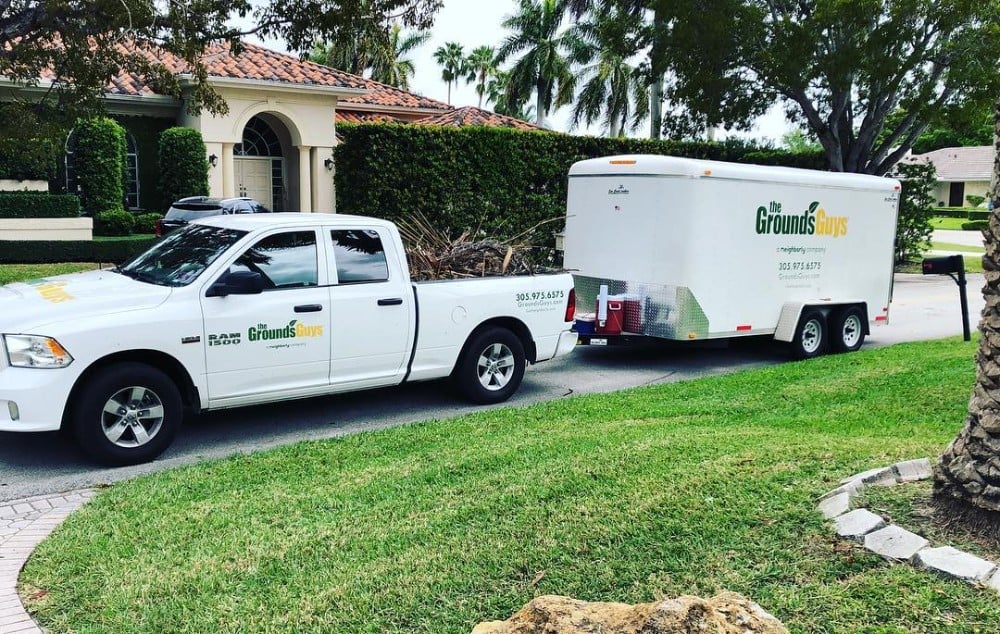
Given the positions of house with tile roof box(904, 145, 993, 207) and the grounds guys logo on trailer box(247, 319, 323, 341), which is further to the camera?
house with tile roof box(904, 145, 993, 207)

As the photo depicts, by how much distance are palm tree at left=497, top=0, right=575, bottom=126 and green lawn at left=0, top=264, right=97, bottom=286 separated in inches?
1410

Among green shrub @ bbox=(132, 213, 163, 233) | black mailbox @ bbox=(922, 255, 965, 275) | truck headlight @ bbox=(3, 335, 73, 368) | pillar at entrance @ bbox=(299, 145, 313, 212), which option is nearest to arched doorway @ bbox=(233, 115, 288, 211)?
pillar at entrance @ bbox=(299, 145, 313, 212)

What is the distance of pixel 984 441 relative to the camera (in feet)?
Answer: 13.0

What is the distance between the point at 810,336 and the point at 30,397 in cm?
980

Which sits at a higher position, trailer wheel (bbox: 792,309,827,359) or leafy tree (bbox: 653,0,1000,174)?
leafy tree (bbox: 653,0,1000,174)

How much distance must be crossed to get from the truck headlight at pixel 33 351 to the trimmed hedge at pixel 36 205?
655 inches

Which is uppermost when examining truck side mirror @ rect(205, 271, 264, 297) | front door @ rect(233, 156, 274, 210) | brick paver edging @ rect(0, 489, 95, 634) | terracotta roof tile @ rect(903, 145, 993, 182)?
terracotta roof tile @ rect(903, 145, 993, 182)

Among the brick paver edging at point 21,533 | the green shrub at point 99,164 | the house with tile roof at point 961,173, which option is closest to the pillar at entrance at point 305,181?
the green shrub at point 99,164

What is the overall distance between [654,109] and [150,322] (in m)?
33.7

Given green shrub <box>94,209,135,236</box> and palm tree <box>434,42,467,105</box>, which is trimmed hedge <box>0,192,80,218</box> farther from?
palm tree <box>434,42,467,105</box>

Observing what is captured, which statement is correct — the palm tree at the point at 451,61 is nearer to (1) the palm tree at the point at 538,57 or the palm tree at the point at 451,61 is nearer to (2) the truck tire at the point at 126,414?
(1) the palm tree at the point at 538,57

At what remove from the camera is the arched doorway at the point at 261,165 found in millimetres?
28078

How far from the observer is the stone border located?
143 inches

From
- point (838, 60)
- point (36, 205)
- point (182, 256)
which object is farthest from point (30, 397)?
point (838, 60)
